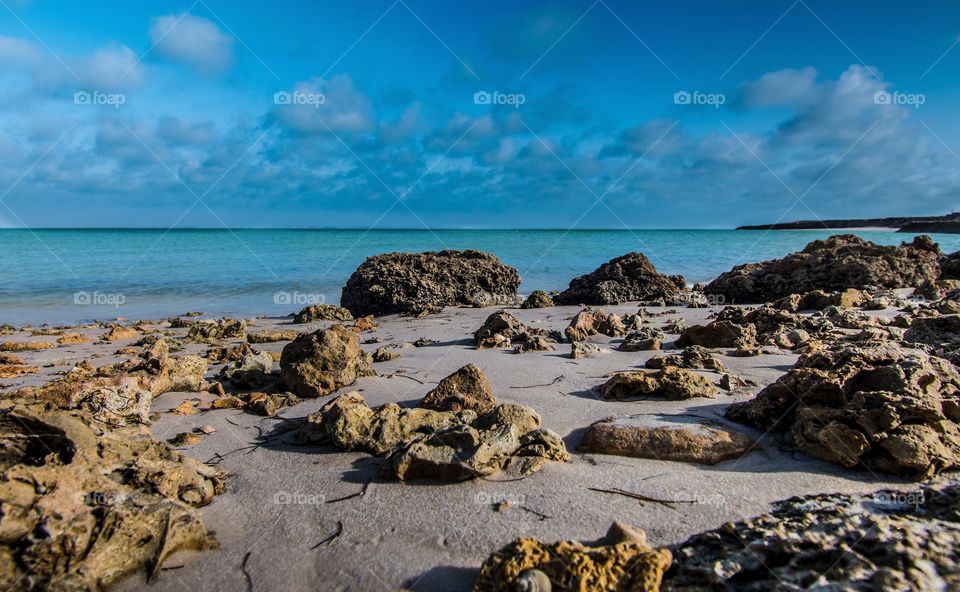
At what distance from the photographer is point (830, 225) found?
98.6 metres

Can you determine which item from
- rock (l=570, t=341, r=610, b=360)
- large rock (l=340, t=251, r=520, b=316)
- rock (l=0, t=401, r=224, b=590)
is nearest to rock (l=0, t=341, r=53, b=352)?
large rock (l=340, t=251, r=520, b=316)

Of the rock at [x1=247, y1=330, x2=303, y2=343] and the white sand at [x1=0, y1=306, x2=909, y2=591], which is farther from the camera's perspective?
the rock at [x1=247, y1=330, x2=303, y2=343]

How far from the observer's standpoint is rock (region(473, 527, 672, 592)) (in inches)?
77.8

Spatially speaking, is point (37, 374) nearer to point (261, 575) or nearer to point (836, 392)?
point (261, 575)

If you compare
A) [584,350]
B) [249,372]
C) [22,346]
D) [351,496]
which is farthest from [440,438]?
[22,346]

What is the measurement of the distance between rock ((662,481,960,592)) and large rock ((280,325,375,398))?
140 inches

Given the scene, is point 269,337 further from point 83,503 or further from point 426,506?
point 426,506

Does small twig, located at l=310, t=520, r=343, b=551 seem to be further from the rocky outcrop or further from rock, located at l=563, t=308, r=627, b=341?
rock, located at l=563, t=308, r=627, b=341

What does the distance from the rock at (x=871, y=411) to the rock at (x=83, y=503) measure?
11.8 feet

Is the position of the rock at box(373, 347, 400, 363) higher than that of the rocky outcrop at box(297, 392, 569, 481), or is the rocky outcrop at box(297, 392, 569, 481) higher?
the rock at box(373, 347, 400, 363)

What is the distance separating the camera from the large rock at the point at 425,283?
37.8 ft

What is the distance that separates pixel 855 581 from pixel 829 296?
29.6 ft

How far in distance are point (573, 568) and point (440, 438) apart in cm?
144

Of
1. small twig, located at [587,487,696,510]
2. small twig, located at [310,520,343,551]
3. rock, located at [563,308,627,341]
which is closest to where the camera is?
small twig, located at [310,520,343,551]
